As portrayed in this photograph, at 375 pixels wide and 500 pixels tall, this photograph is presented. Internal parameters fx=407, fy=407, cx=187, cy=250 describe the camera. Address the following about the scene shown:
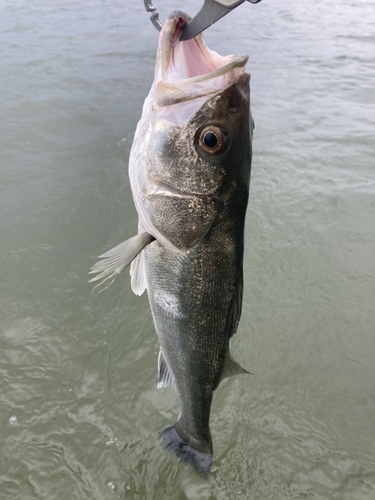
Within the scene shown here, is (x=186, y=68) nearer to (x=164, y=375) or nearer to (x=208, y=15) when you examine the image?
(x=208, y=15)

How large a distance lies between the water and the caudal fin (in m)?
0.26

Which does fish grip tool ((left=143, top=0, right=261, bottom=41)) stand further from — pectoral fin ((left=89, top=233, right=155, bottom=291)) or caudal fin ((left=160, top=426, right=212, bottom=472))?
caudal fin ((left=160, top=426, right=212, bottom=472))

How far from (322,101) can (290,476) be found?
18.8 feet

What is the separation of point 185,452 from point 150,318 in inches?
48.3

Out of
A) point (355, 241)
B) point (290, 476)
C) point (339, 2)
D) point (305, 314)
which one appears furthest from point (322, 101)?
point (339, 2)

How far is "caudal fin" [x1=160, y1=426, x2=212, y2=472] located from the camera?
2.23 meters

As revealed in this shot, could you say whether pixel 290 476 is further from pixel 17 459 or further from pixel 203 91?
pixel 203 91

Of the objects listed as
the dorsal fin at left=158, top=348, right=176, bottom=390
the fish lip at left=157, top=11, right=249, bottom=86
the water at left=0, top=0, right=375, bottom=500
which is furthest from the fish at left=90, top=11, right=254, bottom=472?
the water at left=0, top=0, right=375, bottom=500

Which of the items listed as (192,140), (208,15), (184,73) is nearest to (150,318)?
(192,140)

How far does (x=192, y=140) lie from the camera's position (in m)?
1.53

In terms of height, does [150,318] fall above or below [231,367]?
below

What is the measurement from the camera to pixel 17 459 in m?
2.47

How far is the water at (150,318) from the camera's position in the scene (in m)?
2.52

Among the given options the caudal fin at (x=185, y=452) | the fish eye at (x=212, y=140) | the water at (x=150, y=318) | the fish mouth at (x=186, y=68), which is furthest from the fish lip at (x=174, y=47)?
the water at (x=150, y=318)
